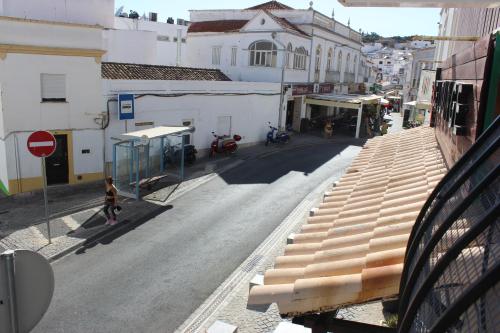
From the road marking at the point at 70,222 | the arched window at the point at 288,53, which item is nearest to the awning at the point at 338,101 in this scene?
the arched window at the point at 288,53

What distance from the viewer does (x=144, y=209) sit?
14469 mm

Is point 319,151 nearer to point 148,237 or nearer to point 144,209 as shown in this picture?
point 144,209

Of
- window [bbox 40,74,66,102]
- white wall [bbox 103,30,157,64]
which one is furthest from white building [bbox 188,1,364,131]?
window [bbox 40,74,66,102]

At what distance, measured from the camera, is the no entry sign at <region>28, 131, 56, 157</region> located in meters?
10.7

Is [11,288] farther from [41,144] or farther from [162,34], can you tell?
[162,34]

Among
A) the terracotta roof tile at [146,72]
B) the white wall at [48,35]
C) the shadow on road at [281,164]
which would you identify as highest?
the white wall at [48,35]

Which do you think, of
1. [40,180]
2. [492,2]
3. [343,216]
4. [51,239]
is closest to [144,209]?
[51,239]

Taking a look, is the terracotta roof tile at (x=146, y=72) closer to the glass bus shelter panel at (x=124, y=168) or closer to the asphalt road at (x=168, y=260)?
the glass bus shelter panel at (x=124, y=168)

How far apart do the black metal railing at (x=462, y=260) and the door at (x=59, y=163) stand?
1561 centimetres

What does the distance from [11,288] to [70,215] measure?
35.2ft

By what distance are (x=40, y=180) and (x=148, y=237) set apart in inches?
248

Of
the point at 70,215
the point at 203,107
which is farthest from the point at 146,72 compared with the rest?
the point at 70,215

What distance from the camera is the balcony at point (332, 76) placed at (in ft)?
123

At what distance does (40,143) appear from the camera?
10.9 m
